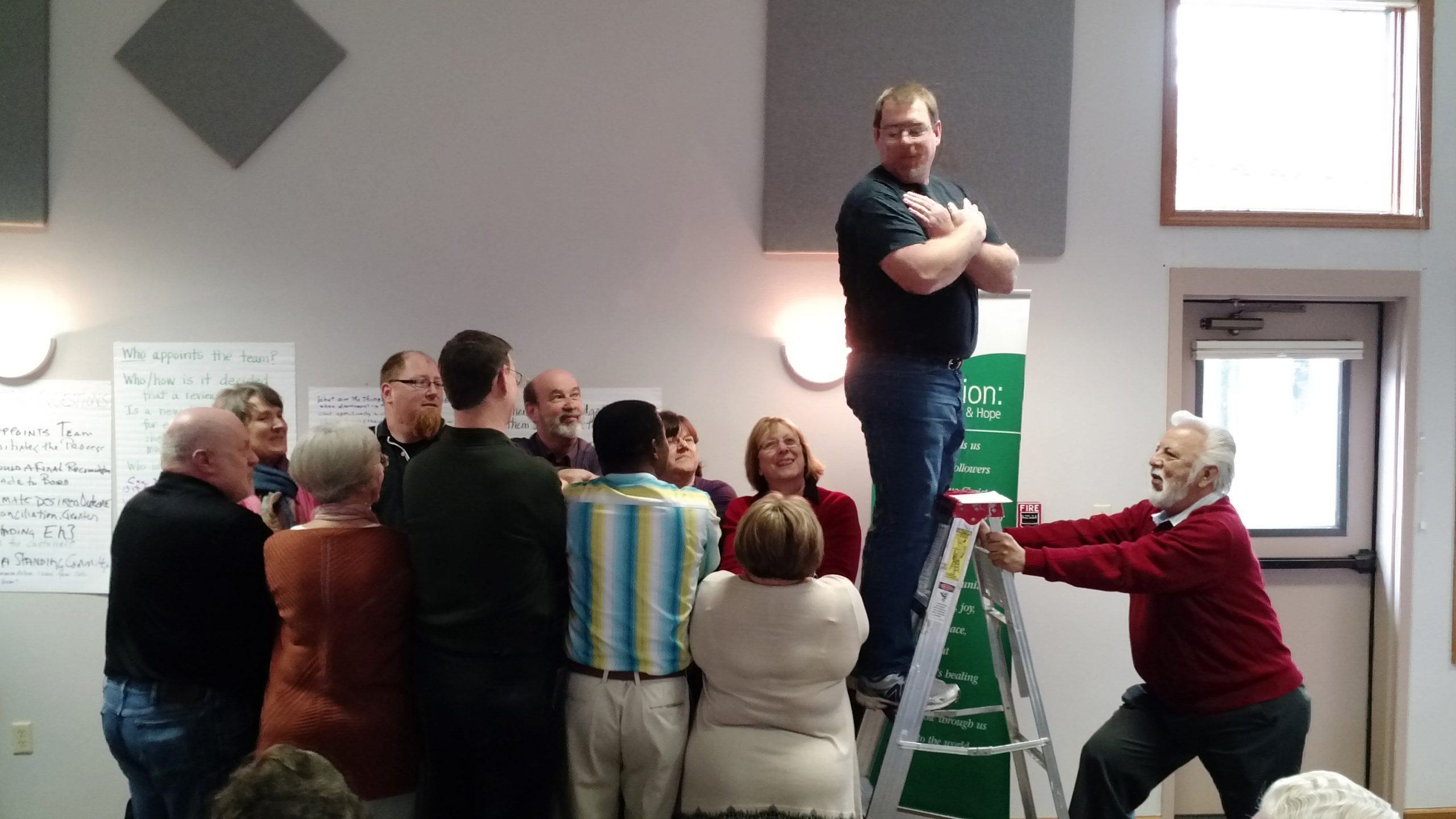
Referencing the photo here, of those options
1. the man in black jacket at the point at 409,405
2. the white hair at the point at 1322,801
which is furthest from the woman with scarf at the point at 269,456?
the white hair at the point at 1322,801

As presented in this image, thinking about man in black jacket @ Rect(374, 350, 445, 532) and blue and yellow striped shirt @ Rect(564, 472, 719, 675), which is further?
man in black jacket @ Rect(374, 350, 445, 532)

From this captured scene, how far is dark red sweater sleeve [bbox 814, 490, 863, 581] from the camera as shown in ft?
9.41

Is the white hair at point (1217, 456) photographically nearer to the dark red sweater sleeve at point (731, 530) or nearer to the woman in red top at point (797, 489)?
the woman in red top at point (797, 489)

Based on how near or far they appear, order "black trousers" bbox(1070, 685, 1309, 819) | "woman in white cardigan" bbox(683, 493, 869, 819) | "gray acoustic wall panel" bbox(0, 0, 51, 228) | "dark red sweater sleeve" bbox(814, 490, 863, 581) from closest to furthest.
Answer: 1. "woman in white cardigan" bbox(683, 493, 869, 819)
2. "black trousers" bbox(1070, 685, 1309, 819)
3. "dark red sweater sleeve" bbox(814, 490, 863, 581)
4. "gray acoustic wall panel" bbox(0, 0, 51, 228)

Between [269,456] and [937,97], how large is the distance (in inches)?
108

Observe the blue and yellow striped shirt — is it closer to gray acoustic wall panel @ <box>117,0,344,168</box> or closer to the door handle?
gray acoustic wall panel @ <box>117,0,344,168</box>

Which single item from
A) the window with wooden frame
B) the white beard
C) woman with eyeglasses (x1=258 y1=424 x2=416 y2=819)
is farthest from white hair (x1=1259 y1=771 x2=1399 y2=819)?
the window with wooden frame

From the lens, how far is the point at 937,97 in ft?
11.2

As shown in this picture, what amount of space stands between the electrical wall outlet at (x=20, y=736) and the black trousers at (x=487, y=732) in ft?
7.67

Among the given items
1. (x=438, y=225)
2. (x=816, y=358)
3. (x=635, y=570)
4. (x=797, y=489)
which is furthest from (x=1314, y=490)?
(x=438, y=225)

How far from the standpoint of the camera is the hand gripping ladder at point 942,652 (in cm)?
211

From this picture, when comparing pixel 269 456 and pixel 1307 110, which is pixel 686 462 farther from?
pixel 1307 110

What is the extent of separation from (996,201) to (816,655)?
219cm

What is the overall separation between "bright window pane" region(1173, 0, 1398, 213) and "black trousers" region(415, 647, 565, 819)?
318 centimetres
